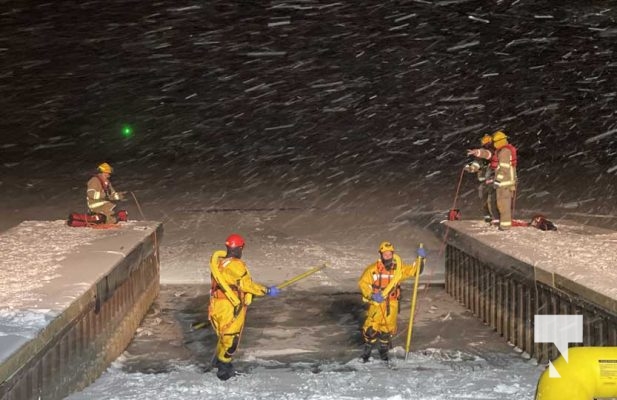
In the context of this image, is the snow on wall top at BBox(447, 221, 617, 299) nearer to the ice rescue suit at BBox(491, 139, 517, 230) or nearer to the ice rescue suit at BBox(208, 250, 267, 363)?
the ice rescue suit at BBox(491, 139, 517, 230)

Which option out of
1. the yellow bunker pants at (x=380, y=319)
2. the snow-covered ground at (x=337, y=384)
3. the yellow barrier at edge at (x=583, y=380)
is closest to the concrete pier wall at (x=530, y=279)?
the snow-covered ground at (x=337, y=384)

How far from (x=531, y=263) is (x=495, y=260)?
980 mm

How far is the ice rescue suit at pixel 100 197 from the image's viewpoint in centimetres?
1108

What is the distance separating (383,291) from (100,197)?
556cm

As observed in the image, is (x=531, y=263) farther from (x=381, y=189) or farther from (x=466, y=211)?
(x=381, y=189)

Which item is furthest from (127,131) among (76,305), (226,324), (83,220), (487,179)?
(76,305)

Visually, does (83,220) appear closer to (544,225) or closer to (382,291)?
(382,291)

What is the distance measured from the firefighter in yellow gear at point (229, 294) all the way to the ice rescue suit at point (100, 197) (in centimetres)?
463

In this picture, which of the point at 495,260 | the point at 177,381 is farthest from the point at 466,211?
the point at 177,381

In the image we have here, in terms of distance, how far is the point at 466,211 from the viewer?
1920 centimetres

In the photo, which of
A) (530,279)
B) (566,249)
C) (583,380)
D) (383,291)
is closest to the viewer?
(583,380)

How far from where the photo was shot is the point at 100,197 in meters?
11.1

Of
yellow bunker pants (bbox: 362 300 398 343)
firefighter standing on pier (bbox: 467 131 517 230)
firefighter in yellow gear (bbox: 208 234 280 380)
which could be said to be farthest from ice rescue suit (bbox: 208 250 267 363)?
firefighter standing on pier (bbox: 467 131 517 230)

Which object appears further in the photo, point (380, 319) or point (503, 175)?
point (503, 175)
